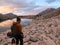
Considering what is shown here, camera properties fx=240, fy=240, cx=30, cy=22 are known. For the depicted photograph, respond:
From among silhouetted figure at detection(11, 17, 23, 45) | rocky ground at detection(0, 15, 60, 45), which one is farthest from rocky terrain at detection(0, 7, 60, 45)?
silhouetted figure at detection(11, 17, 23, 45)

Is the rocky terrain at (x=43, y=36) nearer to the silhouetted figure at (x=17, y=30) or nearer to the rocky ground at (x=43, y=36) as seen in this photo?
the rocky ground at (x=43, y=36)

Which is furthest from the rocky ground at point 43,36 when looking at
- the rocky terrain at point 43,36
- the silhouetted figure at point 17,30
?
the silhouetted figure at point 17,30

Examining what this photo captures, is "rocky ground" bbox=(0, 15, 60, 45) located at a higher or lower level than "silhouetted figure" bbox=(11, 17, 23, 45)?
lower

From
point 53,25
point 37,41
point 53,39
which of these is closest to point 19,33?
point 37,41

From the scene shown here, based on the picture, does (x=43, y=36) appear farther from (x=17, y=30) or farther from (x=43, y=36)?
(x=17, y=30)

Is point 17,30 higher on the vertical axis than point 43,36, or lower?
higher

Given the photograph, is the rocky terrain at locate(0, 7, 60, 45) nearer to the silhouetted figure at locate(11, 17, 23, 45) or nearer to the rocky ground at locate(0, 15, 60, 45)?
the rocky ground at locate(0, 15, 60, 45)

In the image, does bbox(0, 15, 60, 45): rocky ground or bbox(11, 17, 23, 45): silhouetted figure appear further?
bbox(0, 15, 60, 45): rocky ground

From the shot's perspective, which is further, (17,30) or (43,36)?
(43,36)

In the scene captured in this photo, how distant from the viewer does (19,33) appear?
12836 mm

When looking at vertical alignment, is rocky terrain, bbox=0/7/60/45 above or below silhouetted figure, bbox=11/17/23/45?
below

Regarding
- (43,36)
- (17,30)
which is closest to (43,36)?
(43,36)

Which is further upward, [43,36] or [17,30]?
[17,30]

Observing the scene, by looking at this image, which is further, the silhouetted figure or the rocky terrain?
the rocky terrain
